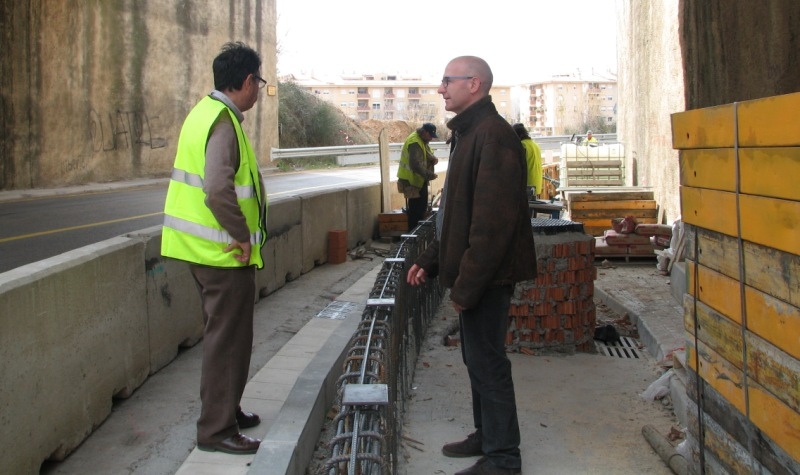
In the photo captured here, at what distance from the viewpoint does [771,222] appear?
8.63 ft

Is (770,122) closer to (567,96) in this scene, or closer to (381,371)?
(381,371)

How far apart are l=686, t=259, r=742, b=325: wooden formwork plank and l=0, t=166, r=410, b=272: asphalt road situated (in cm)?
721

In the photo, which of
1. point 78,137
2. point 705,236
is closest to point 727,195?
point 705,236

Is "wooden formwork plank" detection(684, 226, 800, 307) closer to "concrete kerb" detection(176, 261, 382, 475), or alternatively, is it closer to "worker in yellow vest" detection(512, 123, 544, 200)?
"concrete kerb" detection(176, 261, 382, 475)

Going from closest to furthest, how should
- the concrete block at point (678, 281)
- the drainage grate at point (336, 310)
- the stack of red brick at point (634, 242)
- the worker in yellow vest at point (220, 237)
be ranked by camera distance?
the worker in yellow vest at point (220, 237), the drainage grate at point (336, 310), the concrete block at point (678, 281), the stack of red brick at point (634, 242)

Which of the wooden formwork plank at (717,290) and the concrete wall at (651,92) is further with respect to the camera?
the concrete wall at (651,92)

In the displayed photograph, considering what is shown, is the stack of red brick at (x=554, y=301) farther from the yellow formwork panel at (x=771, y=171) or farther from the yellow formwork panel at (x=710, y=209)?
the yellow formwork panel at (x=771, y=171)

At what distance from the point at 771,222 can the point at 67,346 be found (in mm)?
3338

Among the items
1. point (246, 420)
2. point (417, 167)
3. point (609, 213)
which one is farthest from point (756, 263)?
point (609, 213)

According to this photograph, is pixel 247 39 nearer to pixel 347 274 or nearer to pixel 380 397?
pixel 347 274

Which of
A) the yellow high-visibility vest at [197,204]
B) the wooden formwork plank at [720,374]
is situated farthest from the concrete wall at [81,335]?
the wooden formwork plank at [720,374]

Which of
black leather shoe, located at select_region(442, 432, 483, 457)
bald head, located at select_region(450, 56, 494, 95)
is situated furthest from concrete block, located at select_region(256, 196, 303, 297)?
bald head, located at select_region(450, 56, 494, 95)

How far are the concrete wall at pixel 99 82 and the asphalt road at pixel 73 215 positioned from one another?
1.05m

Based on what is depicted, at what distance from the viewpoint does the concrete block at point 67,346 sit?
3.62m
